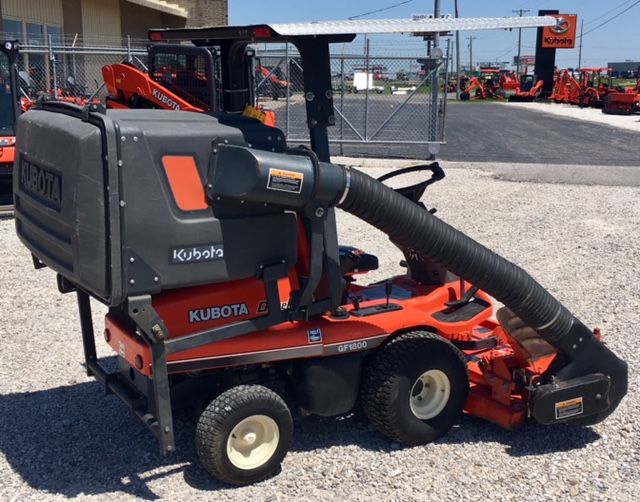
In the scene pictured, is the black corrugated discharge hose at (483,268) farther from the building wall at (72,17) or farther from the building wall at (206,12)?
the building wall at (206,12)

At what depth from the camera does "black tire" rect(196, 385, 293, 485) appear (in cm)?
378

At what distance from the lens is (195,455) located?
4.27 meters

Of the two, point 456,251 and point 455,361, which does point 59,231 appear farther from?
point 455,361

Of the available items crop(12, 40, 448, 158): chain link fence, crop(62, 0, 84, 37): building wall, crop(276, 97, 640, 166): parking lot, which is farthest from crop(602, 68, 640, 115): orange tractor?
crop(62, 0, 84, 37): building wall

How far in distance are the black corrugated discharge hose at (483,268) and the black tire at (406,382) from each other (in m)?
0.47

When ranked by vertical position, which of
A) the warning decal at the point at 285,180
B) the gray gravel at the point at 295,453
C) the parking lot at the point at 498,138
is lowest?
the gray gravel at the point at 295,453

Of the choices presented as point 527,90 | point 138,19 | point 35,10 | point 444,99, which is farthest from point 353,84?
point 527,90

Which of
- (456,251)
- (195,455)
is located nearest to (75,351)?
(195,455)

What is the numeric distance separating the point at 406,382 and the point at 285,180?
4.50 feet

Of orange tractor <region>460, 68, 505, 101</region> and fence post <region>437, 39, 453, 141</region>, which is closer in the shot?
fence post <region>437, 39, 453, 141</region>

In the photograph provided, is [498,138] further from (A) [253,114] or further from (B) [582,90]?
(B) [582,90]

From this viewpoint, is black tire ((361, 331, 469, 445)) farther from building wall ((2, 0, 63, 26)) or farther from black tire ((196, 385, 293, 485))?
building wall ((2, 0, 63, 26))

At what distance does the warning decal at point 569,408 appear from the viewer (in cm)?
434

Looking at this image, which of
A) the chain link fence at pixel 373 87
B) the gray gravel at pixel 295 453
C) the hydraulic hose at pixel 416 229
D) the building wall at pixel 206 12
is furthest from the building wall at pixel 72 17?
the hydraulic hose at pixel 416 229
